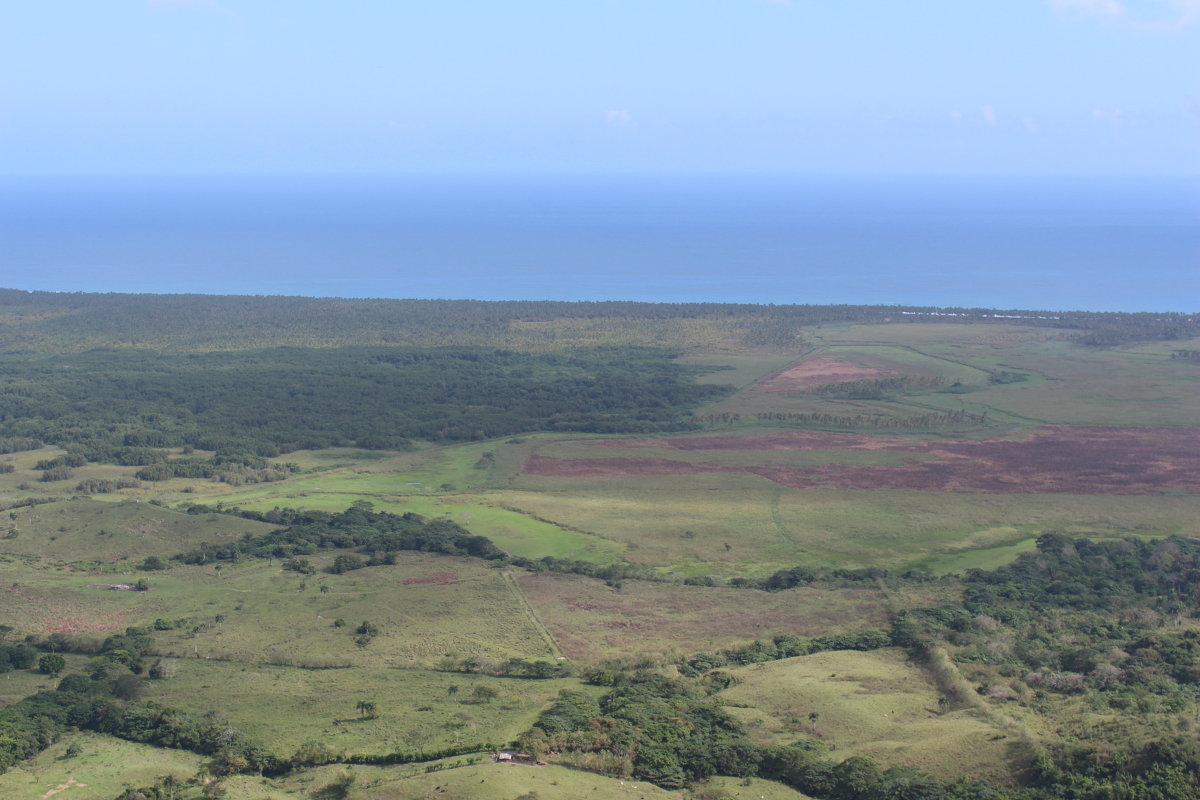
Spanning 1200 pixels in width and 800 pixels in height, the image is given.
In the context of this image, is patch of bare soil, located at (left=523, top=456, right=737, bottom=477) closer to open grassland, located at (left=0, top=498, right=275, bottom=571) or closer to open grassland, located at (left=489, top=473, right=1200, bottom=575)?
open grassland, located at (left=489, top=473, right=1200, bottom=575)

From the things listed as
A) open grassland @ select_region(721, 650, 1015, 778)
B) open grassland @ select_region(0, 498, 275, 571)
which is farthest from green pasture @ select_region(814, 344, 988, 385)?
open grassland @ select_region(0, 498, 275, 571)

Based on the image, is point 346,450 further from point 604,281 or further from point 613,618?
point 604,281

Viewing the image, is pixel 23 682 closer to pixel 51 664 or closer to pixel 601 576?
pixel 51 664

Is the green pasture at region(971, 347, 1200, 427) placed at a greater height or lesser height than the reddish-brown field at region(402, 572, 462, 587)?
greater

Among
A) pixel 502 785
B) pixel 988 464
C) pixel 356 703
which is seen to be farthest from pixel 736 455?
pixel 502 785

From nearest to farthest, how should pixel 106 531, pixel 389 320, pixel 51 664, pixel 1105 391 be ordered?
pixel 51 664 → pixel 106 531 → pixel 1105 391 → pixel 389 320

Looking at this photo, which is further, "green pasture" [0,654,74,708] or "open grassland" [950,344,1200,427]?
"open grassland" [950,344,1200,427]

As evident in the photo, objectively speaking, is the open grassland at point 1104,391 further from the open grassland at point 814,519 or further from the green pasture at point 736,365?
the open grassland at point 814,519
